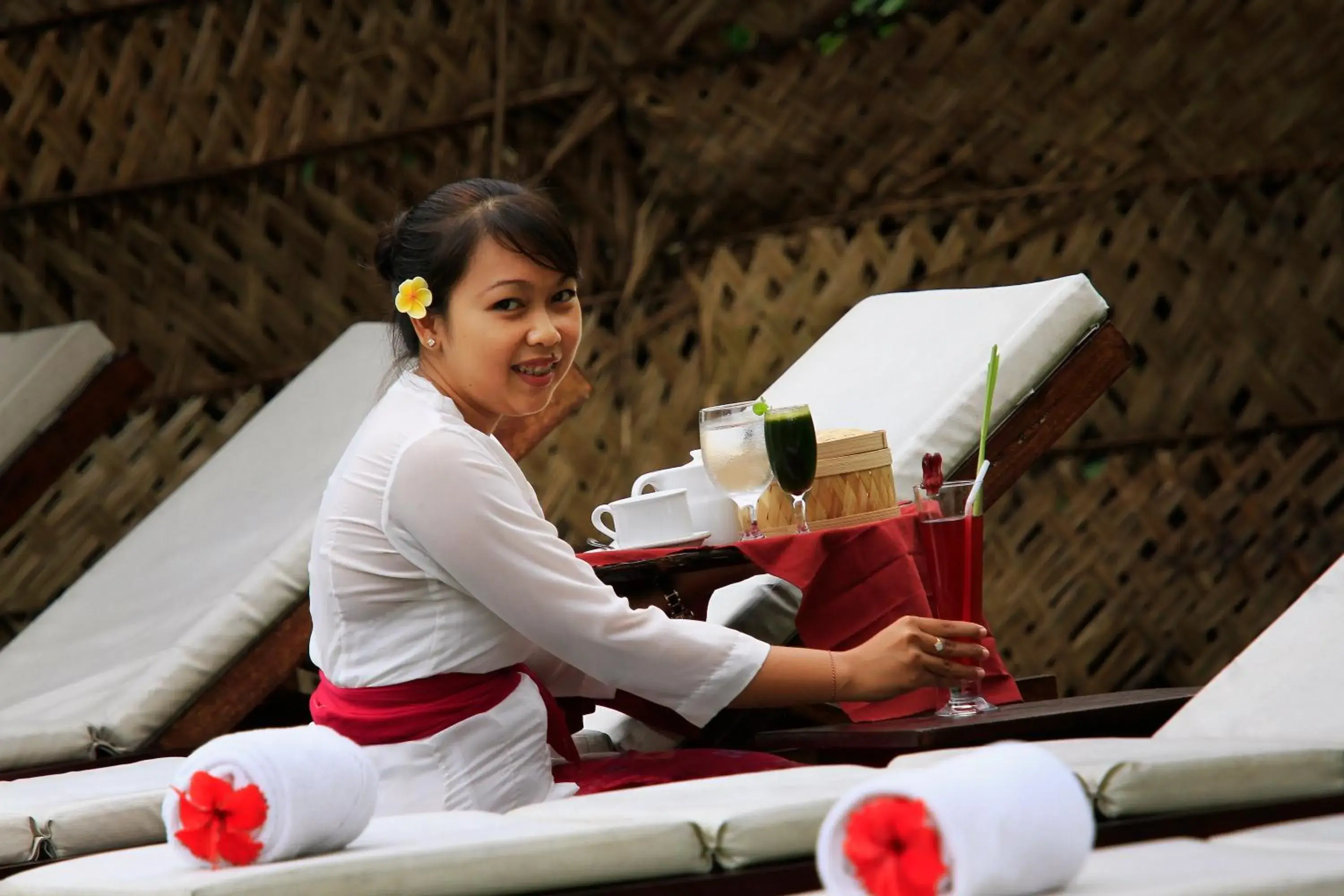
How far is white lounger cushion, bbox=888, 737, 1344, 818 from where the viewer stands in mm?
1535

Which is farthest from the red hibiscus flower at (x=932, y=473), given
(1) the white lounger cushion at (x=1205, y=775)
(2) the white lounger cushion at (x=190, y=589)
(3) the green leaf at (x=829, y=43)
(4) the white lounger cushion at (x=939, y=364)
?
(3) the green leaf at (x=829, y=43)

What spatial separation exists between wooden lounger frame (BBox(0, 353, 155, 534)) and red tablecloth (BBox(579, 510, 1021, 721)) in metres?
2.19

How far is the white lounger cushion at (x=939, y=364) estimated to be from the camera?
273cm

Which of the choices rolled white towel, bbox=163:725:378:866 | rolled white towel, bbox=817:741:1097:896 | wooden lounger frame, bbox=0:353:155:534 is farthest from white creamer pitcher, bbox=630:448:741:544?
wooden lounger frame, bbox=0:353:155:534

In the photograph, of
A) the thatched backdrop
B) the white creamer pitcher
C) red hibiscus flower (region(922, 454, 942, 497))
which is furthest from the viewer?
the thatched backdrop

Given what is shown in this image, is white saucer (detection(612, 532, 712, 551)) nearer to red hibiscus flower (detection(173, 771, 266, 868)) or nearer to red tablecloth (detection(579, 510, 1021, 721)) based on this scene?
red tablecloth (detection(579, 510, 1021, 721))

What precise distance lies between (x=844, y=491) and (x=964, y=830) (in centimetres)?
123

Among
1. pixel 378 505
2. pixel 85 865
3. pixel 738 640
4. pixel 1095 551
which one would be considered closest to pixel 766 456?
pixel 738 640

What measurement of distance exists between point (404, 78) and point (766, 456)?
298 centimetres

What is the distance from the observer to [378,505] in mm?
2143

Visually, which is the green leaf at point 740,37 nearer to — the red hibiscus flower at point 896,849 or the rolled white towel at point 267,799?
the rolled white towel at point 267,799

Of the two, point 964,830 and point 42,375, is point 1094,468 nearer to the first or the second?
point 42,375

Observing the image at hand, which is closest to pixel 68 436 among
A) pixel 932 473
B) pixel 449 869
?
pixel 932 473

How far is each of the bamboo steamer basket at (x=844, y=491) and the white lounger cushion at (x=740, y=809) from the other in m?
0.63
